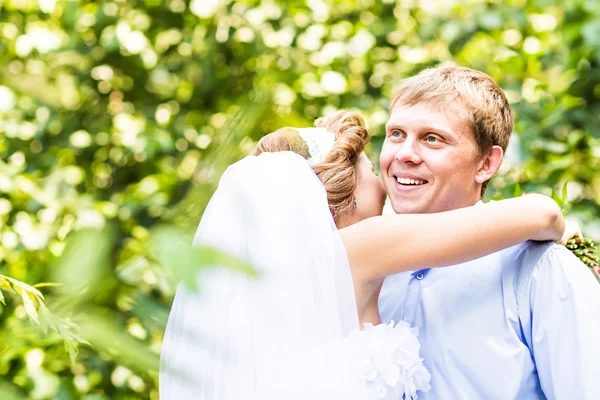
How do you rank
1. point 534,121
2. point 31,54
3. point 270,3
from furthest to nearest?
point 270,3 < point 534,121 < point 31,54

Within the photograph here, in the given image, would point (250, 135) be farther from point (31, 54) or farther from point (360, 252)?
point (31, 54)

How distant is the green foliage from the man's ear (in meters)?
0.24

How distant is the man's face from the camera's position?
2047 millimetres

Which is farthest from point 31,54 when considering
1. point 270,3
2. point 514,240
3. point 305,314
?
point 270,3

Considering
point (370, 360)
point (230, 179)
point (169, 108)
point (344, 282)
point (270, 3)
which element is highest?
point (230, 179)

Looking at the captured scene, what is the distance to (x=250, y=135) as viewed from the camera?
446 millimetres

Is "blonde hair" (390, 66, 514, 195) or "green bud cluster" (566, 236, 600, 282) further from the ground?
"blonde hair" (390, 66, 514, 195)

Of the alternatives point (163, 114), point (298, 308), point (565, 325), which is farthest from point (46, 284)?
point (163, 114)

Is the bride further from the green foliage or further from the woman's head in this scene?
the green foliage

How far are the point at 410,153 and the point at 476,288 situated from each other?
0.43 metres

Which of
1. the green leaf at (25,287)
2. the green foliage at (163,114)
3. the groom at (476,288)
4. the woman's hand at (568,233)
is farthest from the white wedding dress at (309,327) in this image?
the green leaf at (25,287)

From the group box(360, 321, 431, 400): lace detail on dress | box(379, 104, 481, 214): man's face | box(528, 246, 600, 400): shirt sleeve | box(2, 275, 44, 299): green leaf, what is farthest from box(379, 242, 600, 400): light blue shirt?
box(2, 275, 44, 299): green leaf

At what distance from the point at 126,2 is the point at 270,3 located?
3.10 feet

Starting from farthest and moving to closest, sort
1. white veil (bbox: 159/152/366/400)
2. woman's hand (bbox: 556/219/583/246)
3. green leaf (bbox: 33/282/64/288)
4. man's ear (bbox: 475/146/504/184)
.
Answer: man's ear (bbox: 475/146/504/184) < woman's hand (bbox: 556/219/583/246) < white veil (bbox: 159/152/366/400) < green leaf (bbox: 33/282/64/288)
